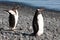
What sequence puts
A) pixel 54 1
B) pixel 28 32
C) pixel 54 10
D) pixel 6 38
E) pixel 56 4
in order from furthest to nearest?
pixel 54 1 → pixel 56 4 → pixel 54 10 → pixel 28 32 → pixel 6 38

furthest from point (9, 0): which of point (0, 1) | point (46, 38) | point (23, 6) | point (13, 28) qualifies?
point (46, 38)

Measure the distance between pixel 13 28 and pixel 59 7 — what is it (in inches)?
376

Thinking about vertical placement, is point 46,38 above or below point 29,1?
below

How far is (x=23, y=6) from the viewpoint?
23281 millimetres

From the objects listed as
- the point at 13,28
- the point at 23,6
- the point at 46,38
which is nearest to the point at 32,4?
the point at 23,6

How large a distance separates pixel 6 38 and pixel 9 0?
52.1 feet

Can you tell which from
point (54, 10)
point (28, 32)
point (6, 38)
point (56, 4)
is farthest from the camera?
point (56, 4)

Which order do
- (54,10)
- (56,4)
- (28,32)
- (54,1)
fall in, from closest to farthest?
(28,32) < (54,10) < (56,4) < (54,1)

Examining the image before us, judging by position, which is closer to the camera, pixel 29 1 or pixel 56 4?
pixel 56 4

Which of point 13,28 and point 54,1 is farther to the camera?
point 54,1

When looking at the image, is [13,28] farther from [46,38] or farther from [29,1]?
[29,1]

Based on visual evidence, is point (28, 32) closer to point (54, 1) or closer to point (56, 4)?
point (56, 4)

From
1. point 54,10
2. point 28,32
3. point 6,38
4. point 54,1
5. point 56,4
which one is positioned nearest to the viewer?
point 6,38

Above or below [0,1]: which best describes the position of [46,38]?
below
